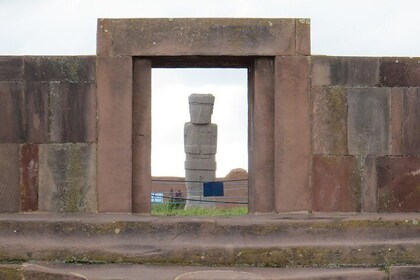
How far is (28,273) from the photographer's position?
6770 mm

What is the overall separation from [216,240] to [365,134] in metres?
2.18

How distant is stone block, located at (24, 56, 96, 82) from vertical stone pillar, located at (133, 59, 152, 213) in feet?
1.70

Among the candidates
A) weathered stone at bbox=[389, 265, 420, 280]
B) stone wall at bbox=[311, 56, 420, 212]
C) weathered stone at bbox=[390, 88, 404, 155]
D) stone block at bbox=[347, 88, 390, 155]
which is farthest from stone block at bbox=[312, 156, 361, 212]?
weathered stone at bbox=[389, 265, 420, 280]

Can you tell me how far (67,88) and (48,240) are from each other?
180 cm

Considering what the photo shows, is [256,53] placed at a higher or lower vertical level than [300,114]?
higher

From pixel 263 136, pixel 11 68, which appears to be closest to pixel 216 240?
pixel 263 136

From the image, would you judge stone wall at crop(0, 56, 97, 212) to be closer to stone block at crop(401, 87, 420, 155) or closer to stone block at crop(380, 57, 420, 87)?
stone block at crop(380, 57, 420, 87)

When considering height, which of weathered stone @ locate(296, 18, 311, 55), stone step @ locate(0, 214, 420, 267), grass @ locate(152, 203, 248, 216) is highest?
weathered stone @ locate(296, 18, 311, 55)

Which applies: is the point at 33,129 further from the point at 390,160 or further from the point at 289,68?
the point at 390,160

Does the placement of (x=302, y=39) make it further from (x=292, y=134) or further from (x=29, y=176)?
(x=29, y=176)

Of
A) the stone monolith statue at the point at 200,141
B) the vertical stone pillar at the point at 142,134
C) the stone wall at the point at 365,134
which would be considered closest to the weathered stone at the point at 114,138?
the vertical stone pillar at the point at 142,134

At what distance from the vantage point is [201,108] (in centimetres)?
2138

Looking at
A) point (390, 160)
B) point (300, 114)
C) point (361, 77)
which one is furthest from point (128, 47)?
point (390, 160)

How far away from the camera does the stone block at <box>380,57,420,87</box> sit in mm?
8516
